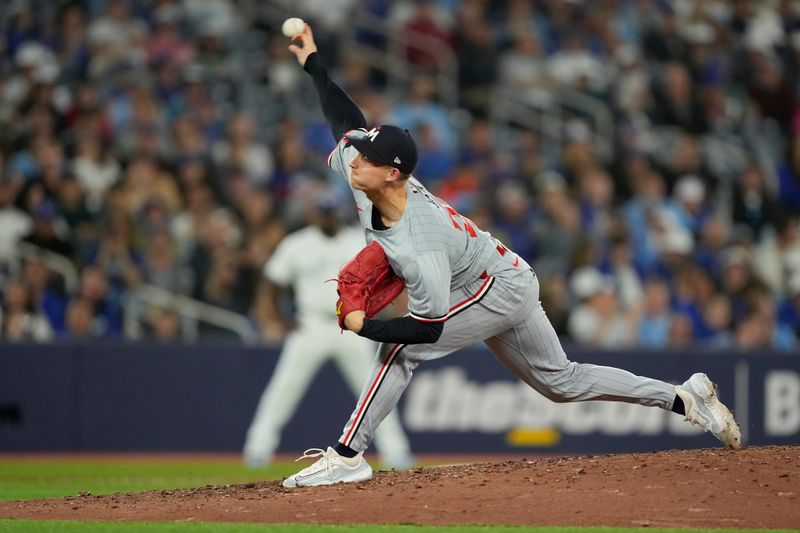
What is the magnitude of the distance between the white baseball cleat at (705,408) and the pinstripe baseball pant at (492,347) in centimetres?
60

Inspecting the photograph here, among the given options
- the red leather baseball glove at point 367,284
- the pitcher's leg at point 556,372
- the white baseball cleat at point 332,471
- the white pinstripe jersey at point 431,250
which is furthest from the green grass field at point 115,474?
the white pinstripe jersey at point 431,250

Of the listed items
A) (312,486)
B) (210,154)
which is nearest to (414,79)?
(210,154)

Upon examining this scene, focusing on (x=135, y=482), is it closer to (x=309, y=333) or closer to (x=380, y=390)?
(x=309, y=333)

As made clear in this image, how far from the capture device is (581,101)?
55.8 ft

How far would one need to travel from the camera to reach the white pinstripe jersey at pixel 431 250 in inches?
254

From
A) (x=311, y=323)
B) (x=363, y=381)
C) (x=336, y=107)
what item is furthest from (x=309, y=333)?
(x=336, y=107)

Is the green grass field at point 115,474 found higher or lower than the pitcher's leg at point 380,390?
lower

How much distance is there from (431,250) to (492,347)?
3.32 feet

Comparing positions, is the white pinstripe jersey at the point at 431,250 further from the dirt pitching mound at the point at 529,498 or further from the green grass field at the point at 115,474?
the green grass field at the point at 115,474

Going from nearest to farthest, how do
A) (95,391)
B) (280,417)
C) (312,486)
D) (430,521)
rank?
(430,521) → (312,486) → (280,417) → (95,391)

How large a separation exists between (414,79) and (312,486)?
32.7 feet

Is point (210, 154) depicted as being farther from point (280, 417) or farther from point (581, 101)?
point (581, 101)

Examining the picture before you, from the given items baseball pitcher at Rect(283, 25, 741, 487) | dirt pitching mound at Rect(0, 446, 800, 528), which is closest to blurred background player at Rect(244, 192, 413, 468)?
dirt pitching mound at Rect(0, 446, 800, 528)

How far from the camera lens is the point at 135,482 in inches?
417
